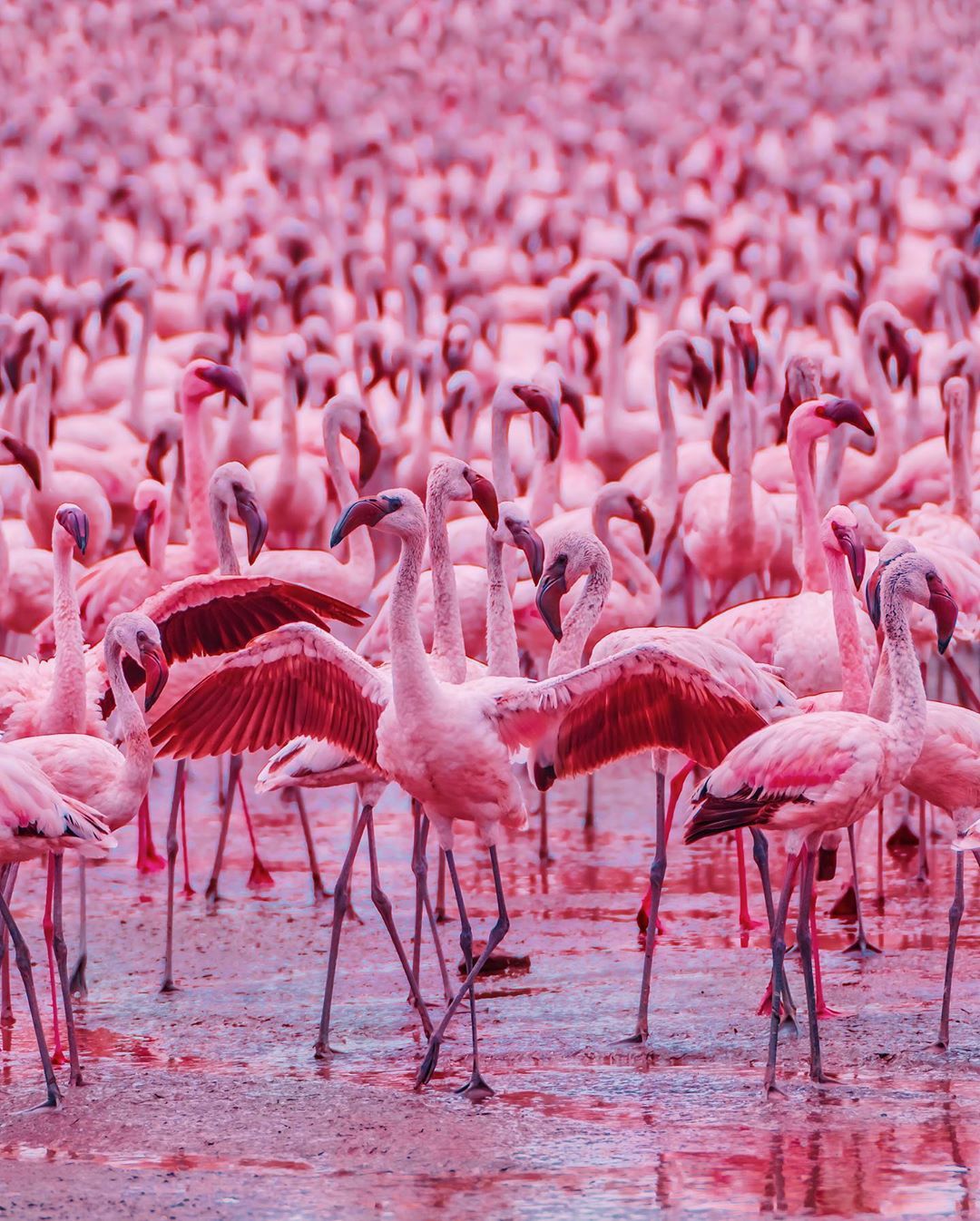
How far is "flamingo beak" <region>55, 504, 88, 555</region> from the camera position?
7.61m

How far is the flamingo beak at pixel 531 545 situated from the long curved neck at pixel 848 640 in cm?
105

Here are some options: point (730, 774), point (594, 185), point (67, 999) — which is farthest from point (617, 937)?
point (594, 185)

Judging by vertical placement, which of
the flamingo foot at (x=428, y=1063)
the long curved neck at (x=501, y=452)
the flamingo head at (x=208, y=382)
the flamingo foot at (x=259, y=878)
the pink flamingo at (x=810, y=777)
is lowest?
the flamingo foot at (x=428, y=1063)

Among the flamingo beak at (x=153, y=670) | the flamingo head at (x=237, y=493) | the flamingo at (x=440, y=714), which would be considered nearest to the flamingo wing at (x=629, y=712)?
the flamingo at (x=440, y=714)

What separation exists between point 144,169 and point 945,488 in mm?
19157

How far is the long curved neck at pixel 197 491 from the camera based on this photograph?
9.72 metres

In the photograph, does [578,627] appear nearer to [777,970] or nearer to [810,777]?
[810,777]

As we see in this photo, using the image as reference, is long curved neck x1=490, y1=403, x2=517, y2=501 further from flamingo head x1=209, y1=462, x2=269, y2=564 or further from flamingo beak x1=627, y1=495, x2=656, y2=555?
flamingo head x1=209, y1=462, x2=269, y2=564

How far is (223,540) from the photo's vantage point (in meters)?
8.93

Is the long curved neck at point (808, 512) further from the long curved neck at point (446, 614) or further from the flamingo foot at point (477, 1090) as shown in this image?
the flamingo foot at point (477, 1090)

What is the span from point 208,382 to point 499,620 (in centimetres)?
335

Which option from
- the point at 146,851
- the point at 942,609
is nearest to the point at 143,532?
→ the point at 146,851

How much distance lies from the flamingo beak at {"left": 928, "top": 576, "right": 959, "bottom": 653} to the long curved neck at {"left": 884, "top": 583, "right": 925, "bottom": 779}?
0.32ft

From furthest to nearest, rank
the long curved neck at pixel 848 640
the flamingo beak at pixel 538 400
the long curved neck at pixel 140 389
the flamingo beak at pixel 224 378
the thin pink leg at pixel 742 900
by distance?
1. the long curved neck at pixel 140 389
2. the flamingo beak at pixel 224 378
3. the flamingo beak at pixel 538 400
4. the thin pink leg at pixel 742 900
5. the long curved neck at pixel 848 640
